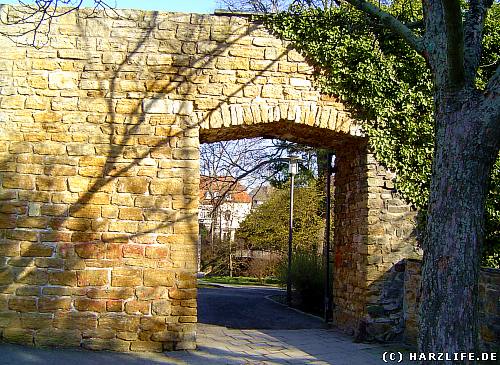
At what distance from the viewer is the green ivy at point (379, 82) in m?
6.08

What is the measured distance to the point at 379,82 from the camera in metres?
6.17

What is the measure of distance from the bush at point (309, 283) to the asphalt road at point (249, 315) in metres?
0.48

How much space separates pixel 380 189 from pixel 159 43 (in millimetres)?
3189

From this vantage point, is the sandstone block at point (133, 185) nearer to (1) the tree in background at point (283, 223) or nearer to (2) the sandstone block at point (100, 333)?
(2) the sandstone block at point (100, 333)

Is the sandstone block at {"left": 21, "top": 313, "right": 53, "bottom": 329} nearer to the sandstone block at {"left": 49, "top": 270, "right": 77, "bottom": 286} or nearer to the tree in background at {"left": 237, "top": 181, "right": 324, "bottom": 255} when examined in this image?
the sandstone block at {"left": 49, "top": 270, "right": 77, "bottom": 286}

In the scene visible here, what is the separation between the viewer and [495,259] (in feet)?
20.3

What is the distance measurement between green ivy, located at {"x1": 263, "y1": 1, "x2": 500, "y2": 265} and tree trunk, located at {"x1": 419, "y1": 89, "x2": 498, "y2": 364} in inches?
112

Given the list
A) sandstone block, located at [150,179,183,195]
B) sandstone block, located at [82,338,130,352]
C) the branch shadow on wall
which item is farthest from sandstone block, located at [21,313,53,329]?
sandstone block, located at [150,179,183,195]

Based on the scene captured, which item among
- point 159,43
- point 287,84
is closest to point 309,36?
point 287,84

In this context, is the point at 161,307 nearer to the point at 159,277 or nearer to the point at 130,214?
the point at 159,277

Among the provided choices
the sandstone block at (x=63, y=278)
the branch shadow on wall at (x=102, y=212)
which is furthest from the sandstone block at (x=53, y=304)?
the sandstone block at (x=63, y=278)

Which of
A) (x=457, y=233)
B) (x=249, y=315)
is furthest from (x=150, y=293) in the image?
(x=457, y=233)

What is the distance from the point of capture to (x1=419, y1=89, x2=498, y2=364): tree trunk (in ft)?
10.3

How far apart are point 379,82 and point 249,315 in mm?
4369
